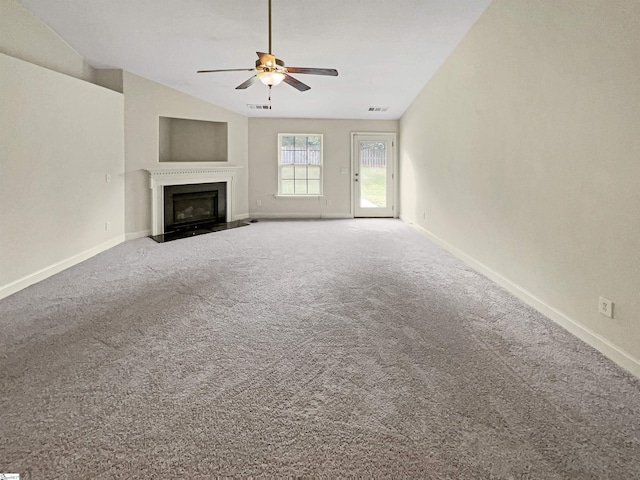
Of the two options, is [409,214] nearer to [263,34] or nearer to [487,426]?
[263,34]

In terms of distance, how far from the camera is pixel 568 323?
284cm

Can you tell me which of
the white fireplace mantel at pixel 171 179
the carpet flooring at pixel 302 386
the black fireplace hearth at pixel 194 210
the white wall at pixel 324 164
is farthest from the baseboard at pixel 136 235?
the white wall at pixel 324 164

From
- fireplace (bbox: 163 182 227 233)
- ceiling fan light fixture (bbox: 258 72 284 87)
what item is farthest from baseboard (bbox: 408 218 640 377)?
fireplace (bbox: 163 182 227 233)

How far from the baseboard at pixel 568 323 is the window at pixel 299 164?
521 centimetres

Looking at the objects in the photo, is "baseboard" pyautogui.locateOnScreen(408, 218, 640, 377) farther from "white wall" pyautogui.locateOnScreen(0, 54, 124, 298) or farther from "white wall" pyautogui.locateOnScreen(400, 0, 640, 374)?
"white wall" pyautogui.locateOnScreen(0, 54, 124, 298)

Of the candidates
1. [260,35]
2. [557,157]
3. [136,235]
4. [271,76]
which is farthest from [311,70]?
[136,235]

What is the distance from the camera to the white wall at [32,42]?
12.9ft

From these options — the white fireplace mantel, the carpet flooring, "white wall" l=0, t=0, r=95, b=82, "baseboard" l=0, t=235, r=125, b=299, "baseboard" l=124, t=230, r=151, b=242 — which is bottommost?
the carpet flooring

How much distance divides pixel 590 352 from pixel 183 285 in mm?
3412

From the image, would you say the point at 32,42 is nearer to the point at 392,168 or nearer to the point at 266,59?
the point at 266,59

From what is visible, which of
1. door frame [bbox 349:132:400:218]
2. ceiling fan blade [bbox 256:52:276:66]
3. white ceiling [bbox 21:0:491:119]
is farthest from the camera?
door frame [bbox 349:132:400:218]

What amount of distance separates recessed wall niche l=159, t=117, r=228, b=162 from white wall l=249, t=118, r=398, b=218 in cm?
84

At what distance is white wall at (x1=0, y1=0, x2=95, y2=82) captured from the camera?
393 cm

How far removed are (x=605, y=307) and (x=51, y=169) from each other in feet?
17.1
